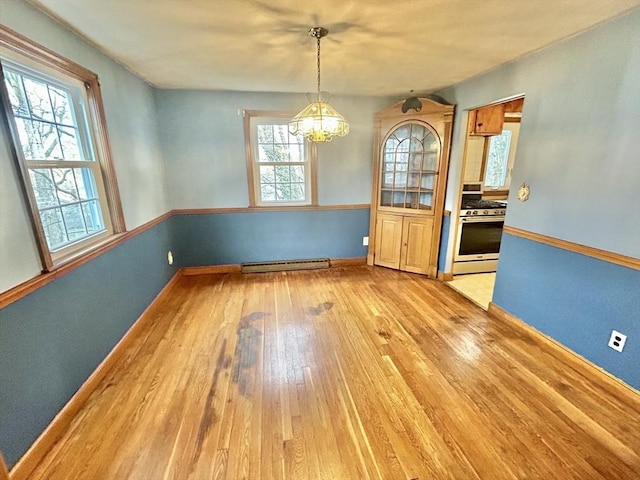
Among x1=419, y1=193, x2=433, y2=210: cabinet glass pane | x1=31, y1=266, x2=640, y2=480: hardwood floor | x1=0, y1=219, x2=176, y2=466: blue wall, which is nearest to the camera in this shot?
x1=0, y1=219, x2=176, y2=466: blue wall

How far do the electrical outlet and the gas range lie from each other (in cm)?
194

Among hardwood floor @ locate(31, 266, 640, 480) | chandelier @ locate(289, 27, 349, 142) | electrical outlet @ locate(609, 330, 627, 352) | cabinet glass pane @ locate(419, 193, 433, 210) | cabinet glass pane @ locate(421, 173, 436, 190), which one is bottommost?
hardwood floor @ locate(31, 266, 640, 480)

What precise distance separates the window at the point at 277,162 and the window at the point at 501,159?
279cm

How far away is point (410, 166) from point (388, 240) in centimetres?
104

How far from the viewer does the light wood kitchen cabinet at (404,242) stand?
151 inches

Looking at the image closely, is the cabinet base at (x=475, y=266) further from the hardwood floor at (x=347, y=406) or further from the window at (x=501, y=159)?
the window at (x=501, y=159)

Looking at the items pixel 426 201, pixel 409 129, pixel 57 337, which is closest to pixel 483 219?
pixel 426 201

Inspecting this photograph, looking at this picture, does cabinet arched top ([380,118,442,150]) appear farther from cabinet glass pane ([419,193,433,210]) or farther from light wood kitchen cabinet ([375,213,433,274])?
light wood kitchen cabinet ([375,213,433,274])

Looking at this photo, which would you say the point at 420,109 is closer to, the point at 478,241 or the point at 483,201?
the point at 483,201

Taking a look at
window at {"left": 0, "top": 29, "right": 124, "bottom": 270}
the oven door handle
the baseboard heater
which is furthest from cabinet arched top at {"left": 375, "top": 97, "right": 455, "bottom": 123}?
window at {"left": 0, "top": 29, "right": 124, "bottom": 270}

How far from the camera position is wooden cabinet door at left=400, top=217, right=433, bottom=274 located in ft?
12.5

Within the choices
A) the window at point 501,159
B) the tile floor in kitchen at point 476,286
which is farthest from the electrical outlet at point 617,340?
the window at point 501,159

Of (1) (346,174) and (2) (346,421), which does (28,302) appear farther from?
(1) (346,174)

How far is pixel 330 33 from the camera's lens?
6.40 feet
